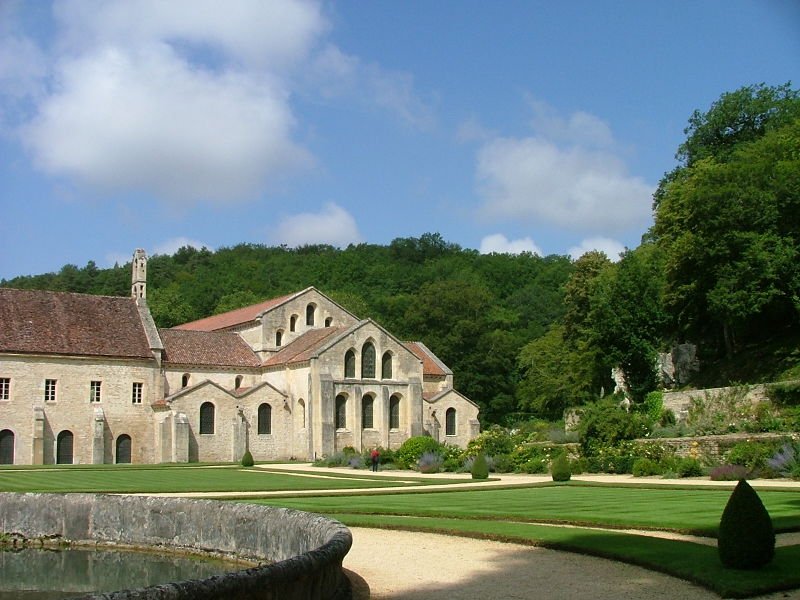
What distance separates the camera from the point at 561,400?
71.9 metres

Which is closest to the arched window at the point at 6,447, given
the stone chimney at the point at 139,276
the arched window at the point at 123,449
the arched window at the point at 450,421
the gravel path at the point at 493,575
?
the arched window at the point at 123,449

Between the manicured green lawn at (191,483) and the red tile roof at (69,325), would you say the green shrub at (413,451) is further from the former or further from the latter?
the red tile roof at (69,325)

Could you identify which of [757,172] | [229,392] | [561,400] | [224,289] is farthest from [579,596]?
[224,289]

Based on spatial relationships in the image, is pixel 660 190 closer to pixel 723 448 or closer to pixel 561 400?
pixel 561 400

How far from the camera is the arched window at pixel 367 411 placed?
54.5 m

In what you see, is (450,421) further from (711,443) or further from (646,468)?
(711,443)

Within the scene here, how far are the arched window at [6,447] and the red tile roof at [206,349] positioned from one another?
10025 millimetres

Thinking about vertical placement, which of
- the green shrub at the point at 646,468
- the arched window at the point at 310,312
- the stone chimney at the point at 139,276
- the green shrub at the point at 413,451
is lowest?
the green shrub at the point at 646,468

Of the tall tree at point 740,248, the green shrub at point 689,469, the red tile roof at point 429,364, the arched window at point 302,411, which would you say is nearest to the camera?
the green shrub at point 689,469

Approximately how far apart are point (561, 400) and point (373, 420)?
75.1 ft

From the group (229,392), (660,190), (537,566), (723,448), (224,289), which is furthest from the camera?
(224,289)

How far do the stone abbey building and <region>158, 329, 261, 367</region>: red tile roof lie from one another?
4.1 inches

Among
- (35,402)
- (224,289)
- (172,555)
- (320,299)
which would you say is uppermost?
(224,289)

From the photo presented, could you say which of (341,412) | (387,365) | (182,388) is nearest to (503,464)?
(341,412)
